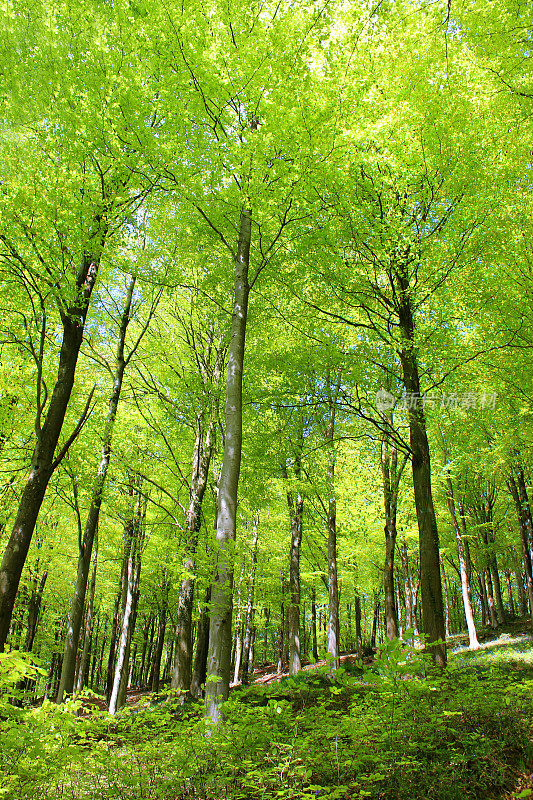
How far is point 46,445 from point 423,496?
586 cm

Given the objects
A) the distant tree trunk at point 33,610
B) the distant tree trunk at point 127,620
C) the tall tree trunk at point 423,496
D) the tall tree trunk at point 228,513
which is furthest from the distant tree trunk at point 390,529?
the distant tree trunk at point 33,610

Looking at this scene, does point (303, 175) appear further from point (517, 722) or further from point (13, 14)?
point (517, 722)

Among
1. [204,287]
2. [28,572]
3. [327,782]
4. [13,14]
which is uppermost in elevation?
[13,14]

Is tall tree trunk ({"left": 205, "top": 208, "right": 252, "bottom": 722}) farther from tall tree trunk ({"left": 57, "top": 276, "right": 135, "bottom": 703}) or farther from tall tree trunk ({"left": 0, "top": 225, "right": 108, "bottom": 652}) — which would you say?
tall tree trunk ({"left": 57, "top": 276, "right": 135, "bottom": 703})

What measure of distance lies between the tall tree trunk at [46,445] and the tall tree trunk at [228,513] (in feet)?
6.55

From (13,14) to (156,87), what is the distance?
1973 millimetres

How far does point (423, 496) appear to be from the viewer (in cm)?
729

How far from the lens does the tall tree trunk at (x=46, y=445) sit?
15.2ft

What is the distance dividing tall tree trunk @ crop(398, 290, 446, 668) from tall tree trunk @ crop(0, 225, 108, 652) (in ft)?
16.3

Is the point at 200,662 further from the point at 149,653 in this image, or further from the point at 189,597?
the point at 149,653

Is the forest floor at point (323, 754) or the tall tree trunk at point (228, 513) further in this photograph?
the tall tree trunk at point (228, 513)

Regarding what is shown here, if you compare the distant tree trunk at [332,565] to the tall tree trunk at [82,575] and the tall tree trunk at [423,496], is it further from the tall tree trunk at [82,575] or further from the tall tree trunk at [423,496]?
the tall tree trunk at [82,575]

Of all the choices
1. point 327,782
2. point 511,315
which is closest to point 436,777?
point 327,782

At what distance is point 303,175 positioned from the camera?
5.65 metres
